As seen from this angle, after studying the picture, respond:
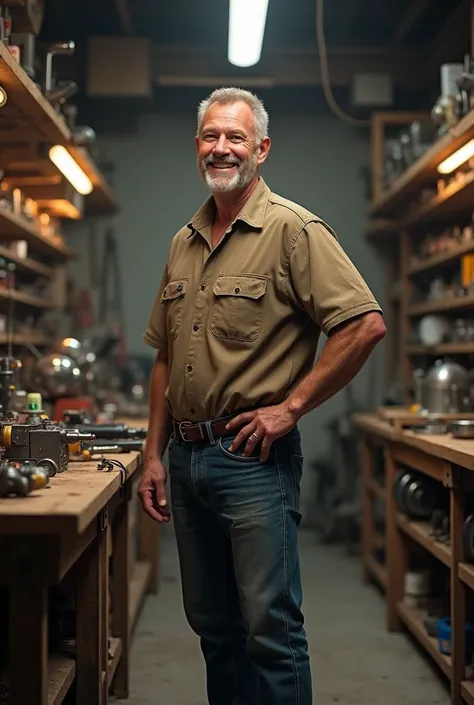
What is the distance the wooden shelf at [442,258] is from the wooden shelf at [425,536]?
1.27 metres

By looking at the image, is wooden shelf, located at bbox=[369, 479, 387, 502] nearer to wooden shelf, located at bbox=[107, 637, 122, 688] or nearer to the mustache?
wooden shelf, located at bbox=[107, 637, 122, 688]

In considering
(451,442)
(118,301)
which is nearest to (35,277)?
(118,301)

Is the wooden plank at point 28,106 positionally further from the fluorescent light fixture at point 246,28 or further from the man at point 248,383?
the fluorescent light fixture at point 246,28

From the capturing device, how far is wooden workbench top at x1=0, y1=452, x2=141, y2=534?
5.62 feet

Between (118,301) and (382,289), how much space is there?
5.90 ft

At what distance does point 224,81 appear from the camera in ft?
18.9

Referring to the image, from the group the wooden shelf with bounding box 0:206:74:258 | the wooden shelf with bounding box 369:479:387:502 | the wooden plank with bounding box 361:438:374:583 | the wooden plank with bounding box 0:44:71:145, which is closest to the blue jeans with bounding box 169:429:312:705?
the wooden plank with bounding box 0:44:71:145

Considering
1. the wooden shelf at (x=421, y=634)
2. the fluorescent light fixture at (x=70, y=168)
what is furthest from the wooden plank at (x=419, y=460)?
the fluorescent light fixture at (x=70, y=168)

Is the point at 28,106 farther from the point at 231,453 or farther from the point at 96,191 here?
the point at 96,191

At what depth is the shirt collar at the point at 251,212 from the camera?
7.99ft

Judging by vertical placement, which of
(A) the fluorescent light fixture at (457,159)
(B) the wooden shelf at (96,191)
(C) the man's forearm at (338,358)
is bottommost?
(C) the man's forearm at (338,358)

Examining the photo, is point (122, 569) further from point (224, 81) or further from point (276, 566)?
point (224, 81)

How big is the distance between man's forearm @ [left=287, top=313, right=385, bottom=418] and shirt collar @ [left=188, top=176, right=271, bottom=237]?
39cm

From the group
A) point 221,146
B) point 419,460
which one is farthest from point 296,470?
point 419,460
